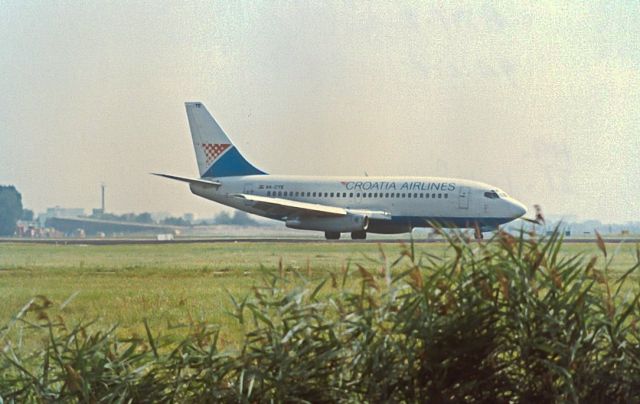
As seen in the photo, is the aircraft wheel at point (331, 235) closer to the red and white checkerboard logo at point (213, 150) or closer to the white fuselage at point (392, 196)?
the white fuselage at point (392, 196)

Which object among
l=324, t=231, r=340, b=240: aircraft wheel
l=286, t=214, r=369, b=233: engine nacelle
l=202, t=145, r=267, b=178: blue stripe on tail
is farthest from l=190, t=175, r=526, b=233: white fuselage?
l=202, t=145, r=267, b=178: blue stripe on tail

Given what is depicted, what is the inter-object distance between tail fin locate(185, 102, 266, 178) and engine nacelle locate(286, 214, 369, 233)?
6.92m

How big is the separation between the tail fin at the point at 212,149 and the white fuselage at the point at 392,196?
2.86 m

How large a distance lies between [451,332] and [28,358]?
192cm

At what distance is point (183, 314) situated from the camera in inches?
390

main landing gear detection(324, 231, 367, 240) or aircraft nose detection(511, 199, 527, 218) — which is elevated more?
aircraft nose detection(511, 199, 527, 218)

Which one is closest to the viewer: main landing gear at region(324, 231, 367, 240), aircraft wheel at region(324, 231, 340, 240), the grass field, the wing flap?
the grass field

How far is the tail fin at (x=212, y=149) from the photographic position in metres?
58.7

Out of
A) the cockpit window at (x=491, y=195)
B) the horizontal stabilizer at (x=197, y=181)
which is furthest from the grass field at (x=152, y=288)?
the horizontal stabilizer at (x=197, y=181)

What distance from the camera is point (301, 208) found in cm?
4994

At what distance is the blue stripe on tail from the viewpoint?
58.1 m

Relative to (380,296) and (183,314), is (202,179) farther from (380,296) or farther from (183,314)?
(380,296)

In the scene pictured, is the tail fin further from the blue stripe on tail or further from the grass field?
the grass field

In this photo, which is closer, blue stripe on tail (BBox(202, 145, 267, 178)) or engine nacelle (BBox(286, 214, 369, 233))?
engine nacelle (BBox(286, 214, 369, 233))
